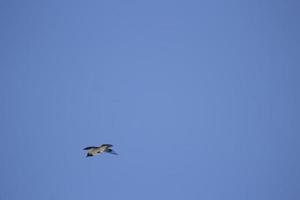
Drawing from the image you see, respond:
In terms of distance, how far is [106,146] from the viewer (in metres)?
15.0

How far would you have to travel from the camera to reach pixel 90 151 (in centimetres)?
1498

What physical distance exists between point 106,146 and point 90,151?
61cm
